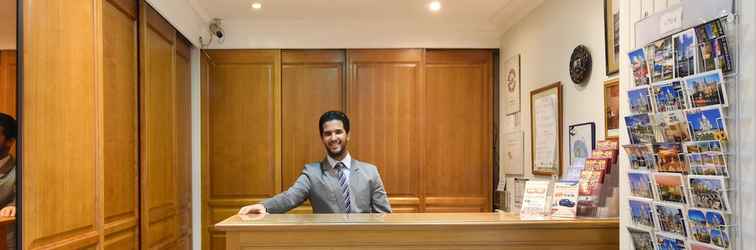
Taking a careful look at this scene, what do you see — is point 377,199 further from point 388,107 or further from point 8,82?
point 388,107

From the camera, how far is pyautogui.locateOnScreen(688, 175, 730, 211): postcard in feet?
5.28

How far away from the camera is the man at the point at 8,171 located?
215 cm

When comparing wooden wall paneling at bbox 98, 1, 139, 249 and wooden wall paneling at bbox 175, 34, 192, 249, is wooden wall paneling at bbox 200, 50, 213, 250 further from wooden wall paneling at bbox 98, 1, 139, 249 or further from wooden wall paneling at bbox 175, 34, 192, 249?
wooden wall paneling at bbox 98, 1, 139, 249

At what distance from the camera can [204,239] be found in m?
5.03

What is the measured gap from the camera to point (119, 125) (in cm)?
326

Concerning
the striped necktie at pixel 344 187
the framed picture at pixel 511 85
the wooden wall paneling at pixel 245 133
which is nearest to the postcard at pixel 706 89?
the striped necktie at pixel 344 187

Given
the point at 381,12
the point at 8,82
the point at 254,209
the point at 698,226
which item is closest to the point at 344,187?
the point at 254,209

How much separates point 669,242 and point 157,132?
3.03 metres

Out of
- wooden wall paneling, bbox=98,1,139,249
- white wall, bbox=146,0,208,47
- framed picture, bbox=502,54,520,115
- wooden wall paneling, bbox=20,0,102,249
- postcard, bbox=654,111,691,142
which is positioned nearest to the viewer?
postcard, bbox=654,111,691,142

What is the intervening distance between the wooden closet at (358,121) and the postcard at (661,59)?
3268 mm

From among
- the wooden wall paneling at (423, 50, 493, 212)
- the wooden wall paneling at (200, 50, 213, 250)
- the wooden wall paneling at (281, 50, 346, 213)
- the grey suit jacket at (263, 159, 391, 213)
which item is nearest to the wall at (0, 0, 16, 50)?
the grey suit jacket at (263, 159, 391, 213)

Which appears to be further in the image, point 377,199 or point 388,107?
point 388,107

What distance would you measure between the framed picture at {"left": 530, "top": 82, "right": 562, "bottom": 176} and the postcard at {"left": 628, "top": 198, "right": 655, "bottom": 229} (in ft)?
5.28

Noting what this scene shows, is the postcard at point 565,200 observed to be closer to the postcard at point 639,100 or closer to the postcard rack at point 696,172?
the postcard rack at point 696,172
